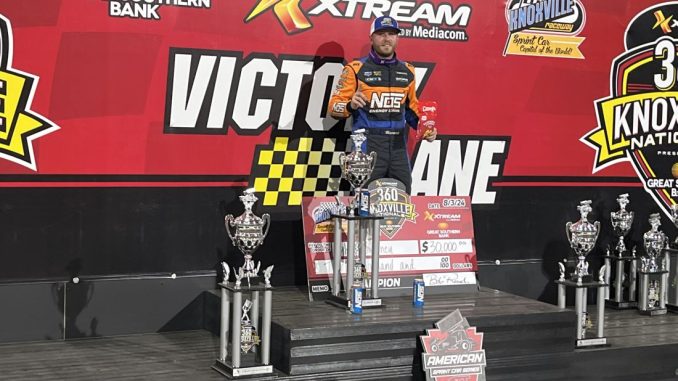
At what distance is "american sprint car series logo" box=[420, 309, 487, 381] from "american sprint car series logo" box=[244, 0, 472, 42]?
87.9 inches

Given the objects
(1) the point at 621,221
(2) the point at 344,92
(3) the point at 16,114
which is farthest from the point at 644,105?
(3) the point at 16,114

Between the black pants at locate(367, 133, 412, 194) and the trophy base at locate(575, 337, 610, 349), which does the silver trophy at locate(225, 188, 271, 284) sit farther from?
the trophy base at locate(575, 337, 610, 349)

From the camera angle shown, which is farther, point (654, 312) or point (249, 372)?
point (654, 312)

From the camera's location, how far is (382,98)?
19.1 feet

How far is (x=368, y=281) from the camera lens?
5.60m

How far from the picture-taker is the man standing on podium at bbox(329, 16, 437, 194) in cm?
576

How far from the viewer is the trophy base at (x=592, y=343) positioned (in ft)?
18.0

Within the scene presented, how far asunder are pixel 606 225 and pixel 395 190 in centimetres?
208

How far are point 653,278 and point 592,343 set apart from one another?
4.34ft

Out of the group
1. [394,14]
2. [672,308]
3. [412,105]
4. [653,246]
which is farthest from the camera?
[672,308]

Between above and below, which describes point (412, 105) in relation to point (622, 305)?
above

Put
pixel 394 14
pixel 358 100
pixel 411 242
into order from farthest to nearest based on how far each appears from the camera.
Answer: pixel 394 14, pixel 411 242, pixel 358 100

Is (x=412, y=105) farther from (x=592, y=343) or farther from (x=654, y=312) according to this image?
(x=654, y=312)

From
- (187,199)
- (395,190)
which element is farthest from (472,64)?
(187,199)
